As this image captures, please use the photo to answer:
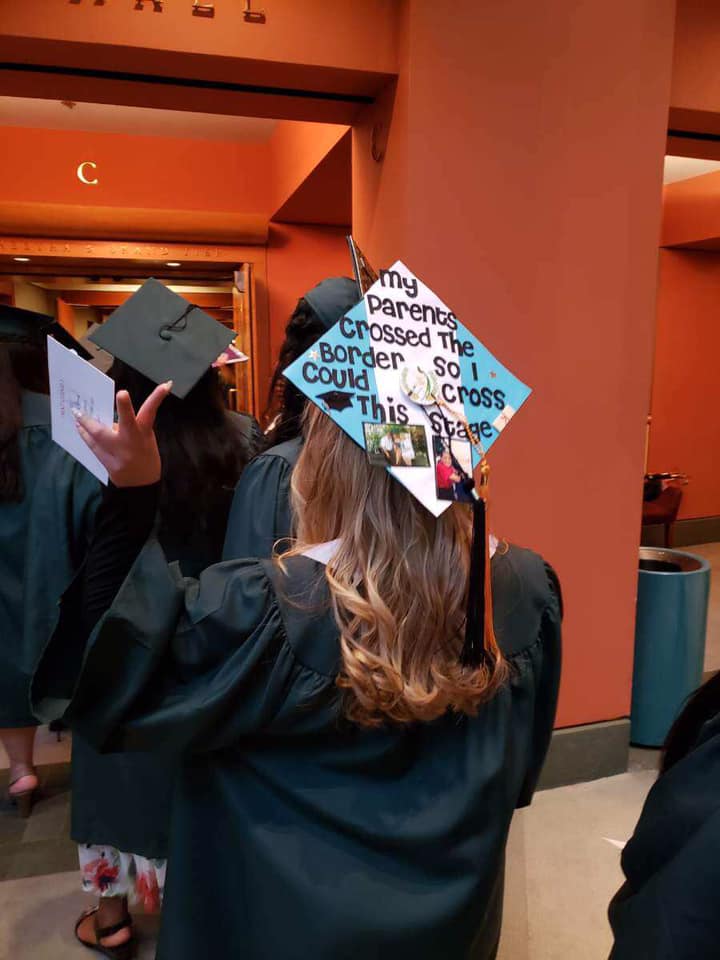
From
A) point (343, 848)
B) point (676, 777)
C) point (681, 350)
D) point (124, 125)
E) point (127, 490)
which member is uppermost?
point (124, 125)

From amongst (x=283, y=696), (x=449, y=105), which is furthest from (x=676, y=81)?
(x=283, y=696)

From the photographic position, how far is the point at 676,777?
0.73 m

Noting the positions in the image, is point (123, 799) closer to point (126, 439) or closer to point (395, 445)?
point (126, 439)

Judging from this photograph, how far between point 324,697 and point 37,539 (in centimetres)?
136

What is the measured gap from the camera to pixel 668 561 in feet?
9.94

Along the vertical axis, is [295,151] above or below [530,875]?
above

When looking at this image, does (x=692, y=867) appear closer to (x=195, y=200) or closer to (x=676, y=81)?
(x=676, y=81)

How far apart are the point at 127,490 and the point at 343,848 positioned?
0.56 m

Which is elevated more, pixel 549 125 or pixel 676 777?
pixel 549 125

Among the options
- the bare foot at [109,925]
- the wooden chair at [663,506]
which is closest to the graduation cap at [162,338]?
the bare foot at [109,925]

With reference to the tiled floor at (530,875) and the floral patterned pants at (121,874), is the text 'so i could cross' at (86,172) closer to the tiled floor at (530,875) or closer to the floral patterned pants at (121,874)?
the tiled floor at (530,875)

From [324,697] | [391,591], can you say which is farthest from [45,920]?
[391,591]

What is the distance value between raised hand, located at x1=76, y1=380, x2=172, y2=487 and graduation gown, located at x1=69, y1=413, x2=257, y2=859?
2.66ft

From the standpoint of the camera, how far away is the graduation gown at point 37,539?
1.92 meters
